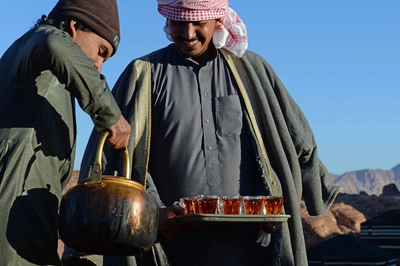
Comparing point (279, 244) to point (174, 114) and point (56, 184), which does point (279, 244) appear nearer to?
point (174, 114)

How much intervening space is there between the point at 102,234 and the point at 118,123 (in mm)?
470

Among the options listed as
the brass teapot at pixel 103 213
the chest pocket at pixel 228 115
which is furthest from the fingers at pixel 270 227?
the brass teapot at pixel 103 213

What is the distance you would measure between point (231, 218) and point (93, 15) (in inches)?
50.5

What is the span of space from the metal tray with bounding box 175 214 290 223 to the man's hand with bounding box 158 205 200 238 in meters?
0.09

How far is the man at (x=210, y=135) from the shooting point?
549 cm

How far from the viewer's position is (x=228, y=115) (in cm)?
564

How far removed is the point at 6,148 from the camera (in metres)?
4.09

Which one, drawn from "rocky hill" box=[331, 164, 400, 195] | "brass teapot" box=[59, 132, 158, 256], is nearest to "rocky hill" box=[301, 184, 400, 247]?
"brass teapot" box=[59, 132, 158, 256]

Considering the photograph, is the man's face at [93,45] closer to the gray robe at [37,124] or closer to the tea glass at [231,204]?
the gray robe at [37,124]

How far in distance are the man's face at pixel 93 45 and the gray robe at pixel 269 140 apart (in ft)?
3.62

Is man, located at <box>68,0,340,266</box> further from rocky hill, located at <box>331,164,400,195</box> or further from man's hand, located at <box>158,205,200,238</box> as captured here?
rocky hill, located at <box>331,164,400,195</box>

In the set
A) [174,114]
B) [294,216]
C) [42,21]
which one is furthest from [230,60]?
[42,21]

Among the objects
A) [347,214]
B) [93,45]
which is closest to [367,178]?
[347,214]

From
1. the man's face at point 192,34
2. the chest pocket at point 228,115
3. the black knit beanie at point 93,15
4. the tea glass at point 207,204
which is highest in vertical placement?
the man's face at point 192,34
